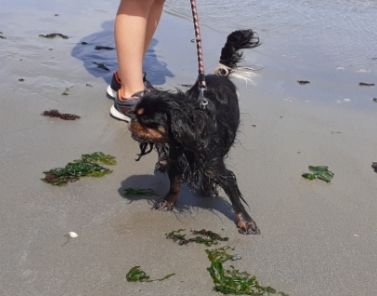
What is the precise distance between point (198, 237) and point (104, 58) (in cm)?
358

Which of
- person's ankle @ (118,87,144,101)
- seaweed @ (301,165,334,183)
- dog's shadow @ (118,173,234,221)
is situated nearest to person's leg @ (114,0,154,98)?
person's ankle @ (118,87,144,101)

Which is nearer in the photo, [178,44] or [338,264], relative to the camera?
[338,264]

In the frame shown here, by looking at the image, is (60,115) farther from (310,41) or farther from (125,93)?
(310,41)

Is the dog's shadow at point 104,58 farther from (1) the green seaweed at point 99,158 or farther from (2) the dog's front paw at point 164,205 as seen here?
(2) the dog's front paw at point 164,205

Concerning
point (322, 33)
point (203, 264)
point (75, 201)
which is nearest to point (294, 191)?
point (203, 264)

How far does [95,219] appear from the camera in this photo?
3.09 meters

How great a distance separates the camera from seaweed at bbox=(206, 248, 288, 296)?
8.35 feet

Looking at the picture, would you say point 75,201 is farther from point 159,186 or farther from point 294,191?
point 294,191

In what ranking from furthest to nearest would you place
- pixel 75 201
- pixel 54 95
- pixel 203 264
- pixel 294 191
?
pixel 54 95
pixel 294 191
pixel 75 201
pixel 203 264

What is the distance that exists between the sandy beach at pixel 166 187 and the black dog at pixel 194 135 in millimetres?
163

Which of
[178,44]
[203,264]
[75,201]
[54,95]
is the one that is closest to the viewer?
[203,264]

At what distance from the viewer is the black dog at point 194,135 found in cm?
274

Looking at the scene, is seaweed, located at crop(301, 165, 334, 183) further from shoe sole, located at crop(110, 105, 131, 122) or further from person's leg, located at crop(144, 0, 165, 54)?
person's leg, located at crop(144, 0, 165, 54)

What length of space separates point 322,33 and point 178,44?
2.19 metres
